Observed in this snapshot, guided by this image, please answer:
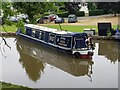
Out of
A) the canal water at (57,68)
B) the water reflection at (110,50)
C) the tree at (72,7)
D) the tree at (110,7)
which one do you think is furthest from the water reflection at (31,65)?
the tree at (72,7)

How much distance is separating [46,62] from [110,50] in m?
5.09

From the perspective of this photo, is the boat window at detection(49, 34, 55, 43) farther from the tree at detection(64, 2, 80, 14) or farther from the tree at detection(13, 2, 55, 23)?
the tree at detection(64, 2, 80, 14)

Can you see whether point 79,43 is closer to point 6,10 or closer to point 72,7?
point 6,10

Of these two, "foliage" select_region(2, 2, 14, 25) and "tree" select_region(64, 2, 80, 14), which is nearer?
"foliage" select_region(2, 2, 14, 25)

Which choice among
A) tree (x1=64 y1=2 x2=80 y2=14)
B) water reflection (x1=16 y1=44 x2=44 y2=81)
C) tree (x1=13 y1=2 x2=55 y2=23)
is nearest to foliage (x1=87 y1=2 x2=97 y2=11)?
tree (x1=64 y1=2 x2=80 y2=14)

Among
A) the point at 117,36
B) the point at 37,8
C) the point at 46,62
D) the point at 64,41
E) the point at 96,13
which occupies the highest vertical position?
the point at 37,8

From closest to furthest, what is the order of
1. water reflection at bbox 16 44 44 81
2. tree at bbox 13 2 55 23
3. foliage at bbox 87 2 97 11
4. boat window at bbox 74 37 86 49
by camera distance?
1. tree at bbox 13 2 55 23
2. water reflection at bbox 16 44 44 81
3. boat window at bbox 74 37 86 49
4. foliage at bbox 87 2 97 11

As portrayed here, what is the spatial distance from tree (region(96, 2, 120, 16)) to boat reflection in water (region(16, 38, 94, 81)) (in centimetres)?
1743

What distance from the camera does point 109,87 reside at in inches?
535

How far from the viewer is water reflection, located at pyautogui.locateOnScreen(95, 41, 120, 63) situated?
1995cm

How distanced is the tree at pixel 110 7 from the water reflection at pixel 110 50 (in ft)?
47.6

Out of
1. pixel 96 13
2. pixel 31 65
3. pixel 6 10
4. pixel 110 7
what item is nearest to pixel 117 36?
pixel 31 65

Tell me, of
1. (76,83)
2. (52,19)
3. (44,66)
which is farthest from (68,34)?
(52,19)

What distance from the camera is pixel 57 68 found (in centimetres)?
1756
